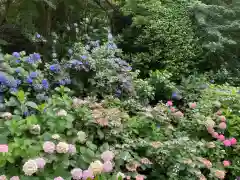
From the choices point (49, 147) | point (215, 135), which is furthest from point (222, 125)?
point (49, 147)

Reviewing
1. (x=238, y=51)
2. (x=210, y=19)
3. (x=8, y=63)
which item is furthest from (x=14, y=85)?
(x=238, y=51)

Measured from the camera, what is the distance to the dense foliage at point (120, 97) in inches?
68.1

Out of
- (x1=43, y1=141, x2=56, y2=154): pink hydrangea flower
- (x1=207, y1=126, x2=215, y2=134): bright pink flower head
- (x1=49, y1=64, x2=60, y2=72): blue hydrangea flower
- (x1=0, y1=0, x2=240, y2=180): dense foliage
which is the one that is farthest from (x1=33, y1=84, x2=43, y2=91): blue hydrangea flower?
(x1=207, y1=126, x2=215, y2=134): bright pink flower head

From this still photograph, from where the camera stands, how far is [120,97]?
314cm

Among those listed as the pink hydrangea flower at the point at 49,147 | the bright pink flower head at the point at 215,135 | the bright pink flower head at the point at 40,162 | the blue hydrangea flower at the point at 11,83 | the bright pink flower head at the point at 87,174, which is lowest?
the bright pink flower head at the point at 215,135

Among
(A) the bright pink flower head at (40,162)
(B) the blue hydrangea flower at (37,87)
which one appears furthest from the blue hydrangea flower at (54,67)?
(A) the bright pink flower head at (40,162)

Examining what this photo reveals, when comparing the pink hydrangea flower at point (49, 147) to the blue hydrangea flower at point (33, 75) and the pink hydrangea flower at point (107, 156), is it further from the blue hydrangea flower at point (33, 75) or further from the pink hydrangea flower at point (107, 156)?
the blue hydrangea flower at point (33, 75)

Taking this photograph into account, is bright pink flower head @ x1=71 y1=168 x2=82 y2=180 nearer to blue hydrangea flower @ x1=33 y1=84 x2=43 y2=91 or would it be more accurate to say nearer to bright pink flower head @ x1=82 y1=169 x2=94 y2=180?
bright pink flower head @ x1=82 y1=169 x2=94 y2=180

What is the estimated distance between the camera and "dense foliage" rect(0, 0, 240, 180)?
1.73 meters

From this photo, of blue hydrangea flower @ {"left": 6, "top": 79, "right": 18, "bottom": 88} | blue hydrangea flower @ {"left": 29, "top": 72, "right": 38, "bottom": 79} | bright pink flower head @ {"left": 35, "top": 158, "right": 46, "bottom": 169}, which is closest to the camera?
bright pink flower head @ {"left": 35, "top": 158, "right": 46, "bottom": 169}

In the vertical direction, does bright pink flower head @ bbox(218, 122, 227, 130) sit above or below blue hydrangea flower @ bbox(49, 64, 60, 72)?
above

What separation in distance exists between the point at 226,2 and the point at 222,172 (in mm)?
3626

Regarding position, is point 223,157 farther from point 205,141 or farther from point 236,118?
point 236,118

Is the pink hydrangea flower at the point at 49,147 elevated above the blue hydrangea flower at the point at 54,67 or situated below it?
above
